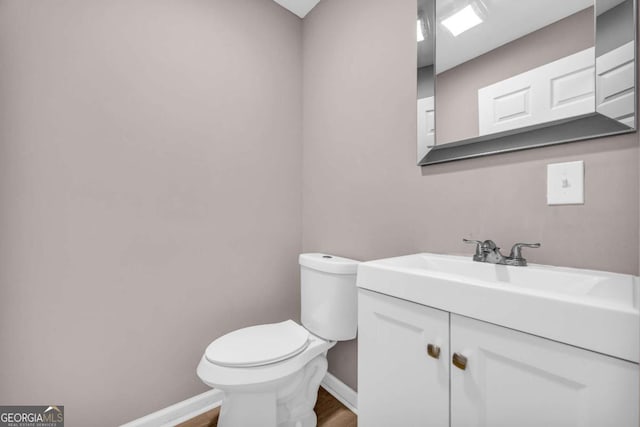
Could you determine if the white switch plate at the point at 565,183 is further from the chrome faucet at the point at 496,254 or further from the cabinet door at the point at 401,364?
the cabinet door at the point at 401,364

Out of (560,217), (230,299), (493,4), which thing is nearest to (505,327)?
(560,217)

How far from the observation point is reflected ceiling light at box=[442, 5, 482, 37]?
3.18 ft

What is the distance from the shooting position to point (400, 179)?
1.19m

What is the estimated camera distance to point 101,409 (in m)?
1.10

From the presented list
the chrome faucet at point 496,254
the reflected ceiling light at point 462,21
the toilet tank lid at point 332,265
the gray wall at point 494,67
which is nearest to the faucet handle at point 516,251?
the chrome faucet at point 496,254

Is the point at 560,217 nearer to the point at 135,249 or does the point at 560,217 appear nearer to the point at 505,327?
the point at 505,327

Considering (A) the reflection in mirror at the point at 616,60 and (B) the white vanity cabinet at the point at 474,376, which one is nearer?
(B) the white vanity cabinet at the point at 474,376

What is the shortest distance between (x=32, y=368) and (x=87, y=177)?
74cm

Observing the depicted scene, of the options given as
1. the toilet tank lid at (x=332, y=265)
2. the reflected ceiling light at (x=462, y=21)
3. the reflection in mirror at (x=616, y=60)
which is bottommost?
the toilet tank lid at (x=332, y=265)

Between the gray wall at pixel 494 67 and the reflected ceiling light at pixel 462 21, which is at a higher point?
the reflected ceiling light at pixel 462 21

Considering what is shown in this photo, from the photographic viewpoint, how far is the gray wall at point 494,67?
0.78 m

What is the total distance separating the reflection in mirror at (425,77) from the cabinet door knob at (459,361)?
0.75 metres

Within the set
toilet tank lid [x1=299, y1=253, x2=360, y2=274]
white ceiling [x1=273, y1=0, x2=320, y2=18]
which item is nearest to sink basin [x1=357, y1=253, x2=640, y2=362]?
toilet tank lid [x1=299, y1=253, x2=360, y2=274]

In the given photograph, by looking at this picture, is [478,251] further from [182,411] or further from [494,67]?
[182,411]
